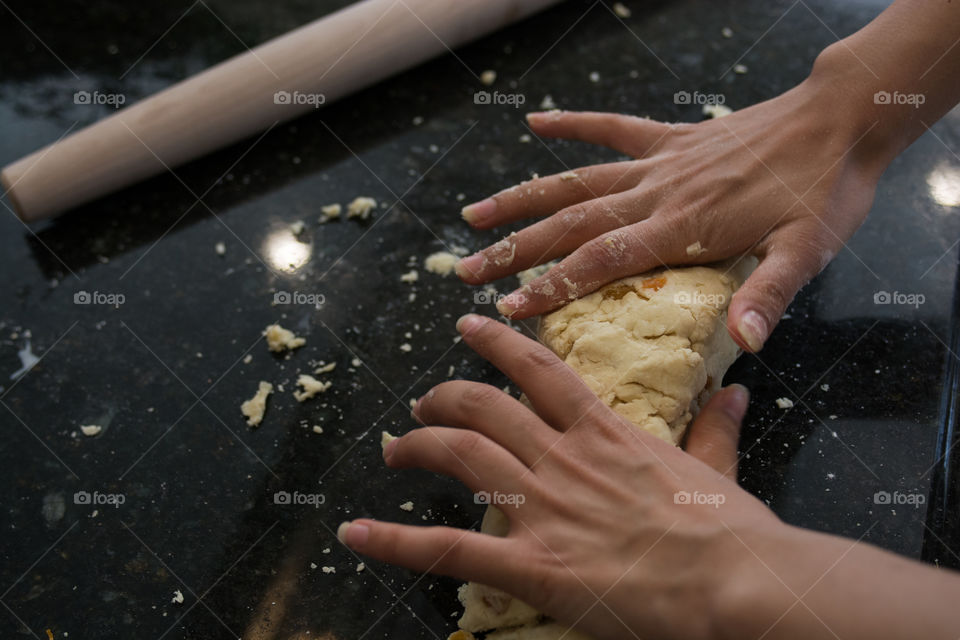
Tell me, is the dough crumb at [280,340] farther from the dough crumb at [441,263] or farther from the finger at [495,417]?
the finger at [495,417]

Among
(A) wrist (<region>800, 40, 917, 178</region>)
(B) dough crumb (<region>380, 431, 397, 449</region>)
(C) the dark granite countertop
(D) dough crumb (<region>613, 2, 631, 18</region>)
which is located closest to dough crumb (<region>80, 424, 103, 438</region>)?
(C) the dark granite countertop

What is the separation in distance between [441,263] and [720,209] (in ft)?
2.75

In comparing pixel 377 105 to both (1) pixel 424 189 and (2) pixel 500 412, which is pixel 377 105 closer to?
(1) pixel 424 189

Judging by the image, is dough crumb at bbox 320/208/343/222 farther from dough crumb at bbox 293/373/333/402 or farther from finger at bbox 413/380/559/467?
finger at bbox 413/380/559/467

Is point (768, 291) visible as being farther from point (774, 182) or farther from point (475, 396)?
point (475, 396)

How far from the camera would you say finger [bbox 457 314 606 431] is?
153cm

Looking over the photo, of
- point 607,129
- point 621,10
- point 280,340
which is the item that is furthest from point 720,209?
point 621,10

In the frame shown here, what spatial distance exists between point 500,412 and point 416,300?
75 cm

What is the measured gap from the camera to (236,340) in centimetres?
217

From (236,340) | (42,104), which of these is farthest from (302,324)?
(42,104)

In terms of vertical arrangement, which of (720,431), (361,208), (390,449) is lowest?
(720,431)

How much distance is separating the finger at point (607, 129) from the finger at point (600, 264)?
1.26 ft

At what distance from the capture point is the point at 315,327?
2.19 meters

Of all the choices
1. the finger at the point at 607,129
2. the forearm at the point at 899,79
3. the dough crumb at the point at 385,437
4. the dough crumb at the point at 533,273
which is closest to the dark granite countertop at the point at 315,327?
the dough crumb at the point at 385,437
